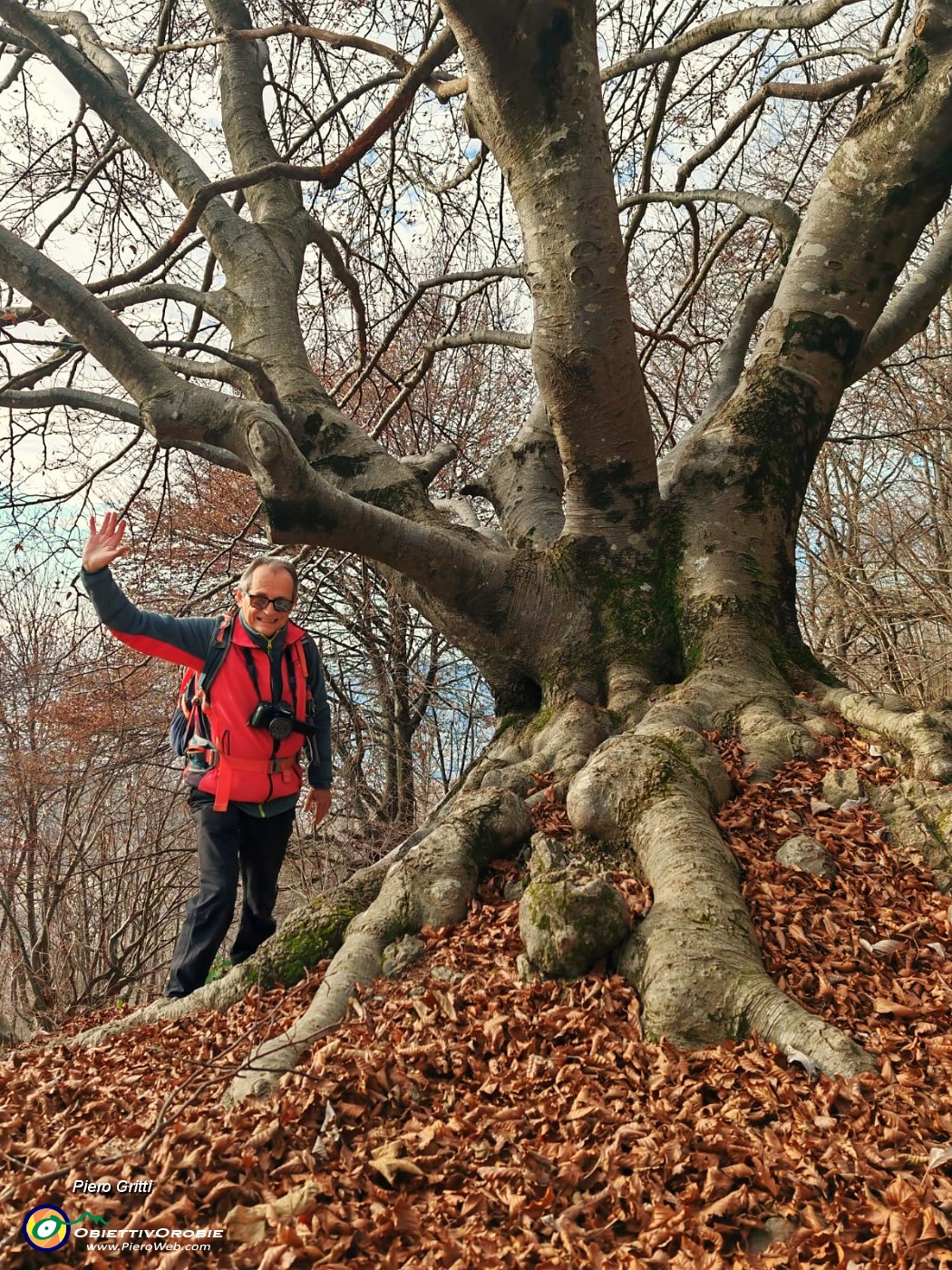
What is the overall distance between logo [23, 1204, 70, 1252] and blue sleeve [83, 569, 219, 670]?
7.54 ft

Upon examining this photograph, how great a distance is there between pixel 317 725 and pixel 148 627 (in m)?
0.96

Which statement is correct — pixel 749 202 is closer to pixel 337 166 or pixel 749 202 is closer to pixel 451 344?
pixel 451 344

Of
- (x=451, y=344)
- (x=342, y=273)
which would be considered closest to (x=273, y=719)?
(x=342, y=273)

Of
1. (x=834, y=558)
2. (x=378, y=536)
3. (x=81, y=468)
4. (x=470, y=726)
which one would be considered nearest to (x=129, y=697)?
(x=81, y=468)

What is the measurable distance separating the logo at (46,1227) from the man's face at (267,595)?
2.47 m

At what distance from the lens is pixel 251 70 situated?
21.0 feet

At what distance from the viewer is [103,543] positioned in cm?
385

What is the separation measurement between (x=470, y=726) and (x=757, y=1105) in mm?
9629

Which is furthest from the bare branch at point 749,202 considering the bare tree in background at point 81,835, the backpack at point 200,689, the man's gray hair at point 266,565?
the bare tree in background at point 81,835

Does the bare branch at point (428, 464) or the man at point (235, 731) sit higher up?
the bare branch at point (428, 464)

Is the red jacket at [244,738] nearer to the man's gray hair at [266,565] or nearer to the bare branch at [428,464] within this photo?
the man's gray hair at [266,565]

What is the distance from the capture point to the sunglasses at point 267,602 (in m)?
3.98

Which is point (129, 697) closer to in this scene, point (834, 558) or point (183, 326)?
point (183, 326)

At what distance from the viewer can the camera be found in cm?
397
